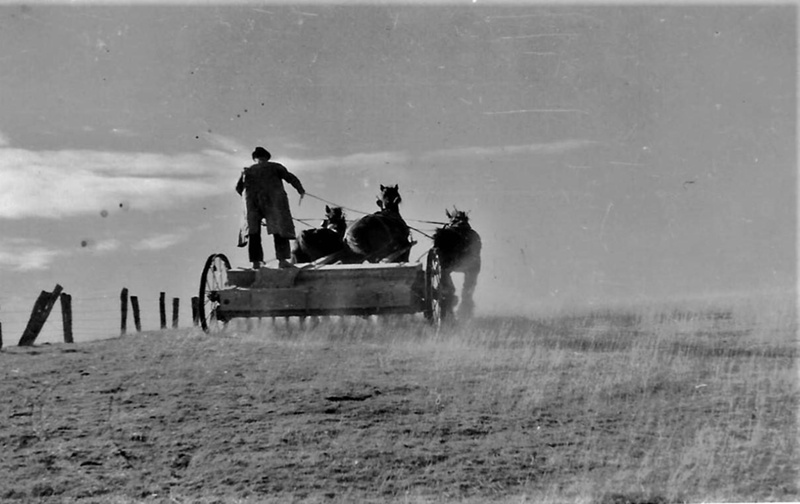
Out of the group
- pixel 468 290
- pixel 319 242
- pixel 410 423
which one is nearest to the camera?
pixel 410 423

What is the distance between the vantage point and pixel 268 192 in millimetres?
14445

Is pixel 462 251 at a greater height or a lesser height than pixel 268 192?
lesser

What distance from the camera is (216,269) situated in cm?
1516

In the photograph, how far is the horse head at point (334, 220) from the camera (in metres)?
18.9

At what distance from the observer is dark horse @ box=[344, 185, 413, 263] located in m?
16.5

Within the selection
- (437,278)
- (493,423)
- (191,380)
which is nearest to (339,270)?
(437,278)

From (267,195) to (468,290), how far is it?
5.18 metres

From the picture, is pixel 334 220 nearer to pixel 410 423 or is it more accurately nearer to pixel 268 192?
pixel 268 192

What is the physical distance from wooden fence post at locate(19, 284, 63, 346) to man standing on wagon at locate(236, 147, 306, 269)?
5829 millimetres

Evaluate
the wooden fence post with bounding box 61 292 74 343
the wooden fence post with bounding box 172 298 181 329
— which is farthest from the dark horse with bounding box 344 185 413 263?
the wooden fence post with bounding box 172 298 181 329

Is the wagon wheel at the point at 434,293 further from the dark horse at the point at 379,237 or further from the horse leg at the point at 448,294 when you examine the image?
the dark horse at the point at 379,237

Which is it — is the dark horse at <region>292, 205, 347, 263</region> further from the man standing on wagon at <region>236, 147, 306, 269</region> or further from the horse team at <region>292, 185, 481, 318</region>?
the man standing on wagon at <region>236, 147, 306, 269</region>

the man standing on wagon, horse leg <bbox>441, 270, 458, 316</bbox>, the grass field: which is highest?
the man standing on wagon

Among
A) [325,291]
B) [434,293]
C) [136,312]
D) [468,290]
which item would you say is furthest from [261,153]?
[136,312]
